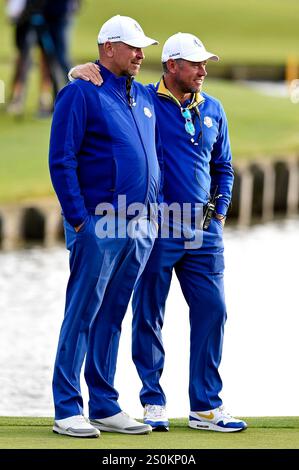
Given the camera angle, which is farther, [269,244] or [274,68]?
[274,68]

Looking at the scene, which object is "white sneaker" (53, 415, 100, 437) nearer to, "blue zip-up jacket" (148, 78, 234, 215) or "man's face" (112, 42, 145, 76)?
"blue zip-up jacket" (148, 78, 234, 215)

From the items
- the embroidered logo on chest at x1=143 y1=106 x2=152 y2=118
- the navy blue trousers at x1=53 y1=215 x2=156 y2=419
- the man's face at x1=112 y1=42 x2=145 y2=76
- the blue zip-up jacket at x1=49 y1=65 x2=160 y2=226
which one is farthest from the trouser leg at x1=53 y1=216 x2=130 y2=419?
the man's face at x1=112 y1=42 x2=145 y2=76

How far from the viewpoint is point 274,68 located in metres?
36.6

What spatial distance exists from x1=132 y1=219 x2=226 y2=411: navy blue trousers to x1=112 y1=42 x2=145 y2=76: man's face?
875mm

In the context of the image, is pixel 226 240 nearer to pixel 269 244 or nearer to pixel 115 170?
pixel 269 244

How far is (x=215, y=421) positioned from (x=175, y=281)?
8643 millimetres

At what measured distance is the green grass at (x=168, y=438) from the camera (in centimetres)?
732

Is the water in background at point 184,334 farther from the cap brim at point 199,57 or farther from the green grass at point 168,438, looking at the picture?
the cap brim at point 199,57

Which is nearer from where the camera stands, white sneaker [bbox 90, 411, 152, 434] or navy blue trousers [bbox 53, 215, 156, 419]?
navy blue trousers [bbox 53, 215, 156, 419]

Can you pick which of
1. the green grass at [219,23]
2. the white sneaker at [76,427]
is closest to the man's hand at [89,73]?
the white sneaker at [76,427]

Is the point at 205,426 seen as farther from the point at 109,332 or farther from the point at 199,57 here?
the point at 199,57

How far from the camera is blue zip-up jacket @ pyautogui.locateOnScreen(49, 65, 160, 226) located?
7.52 metres
